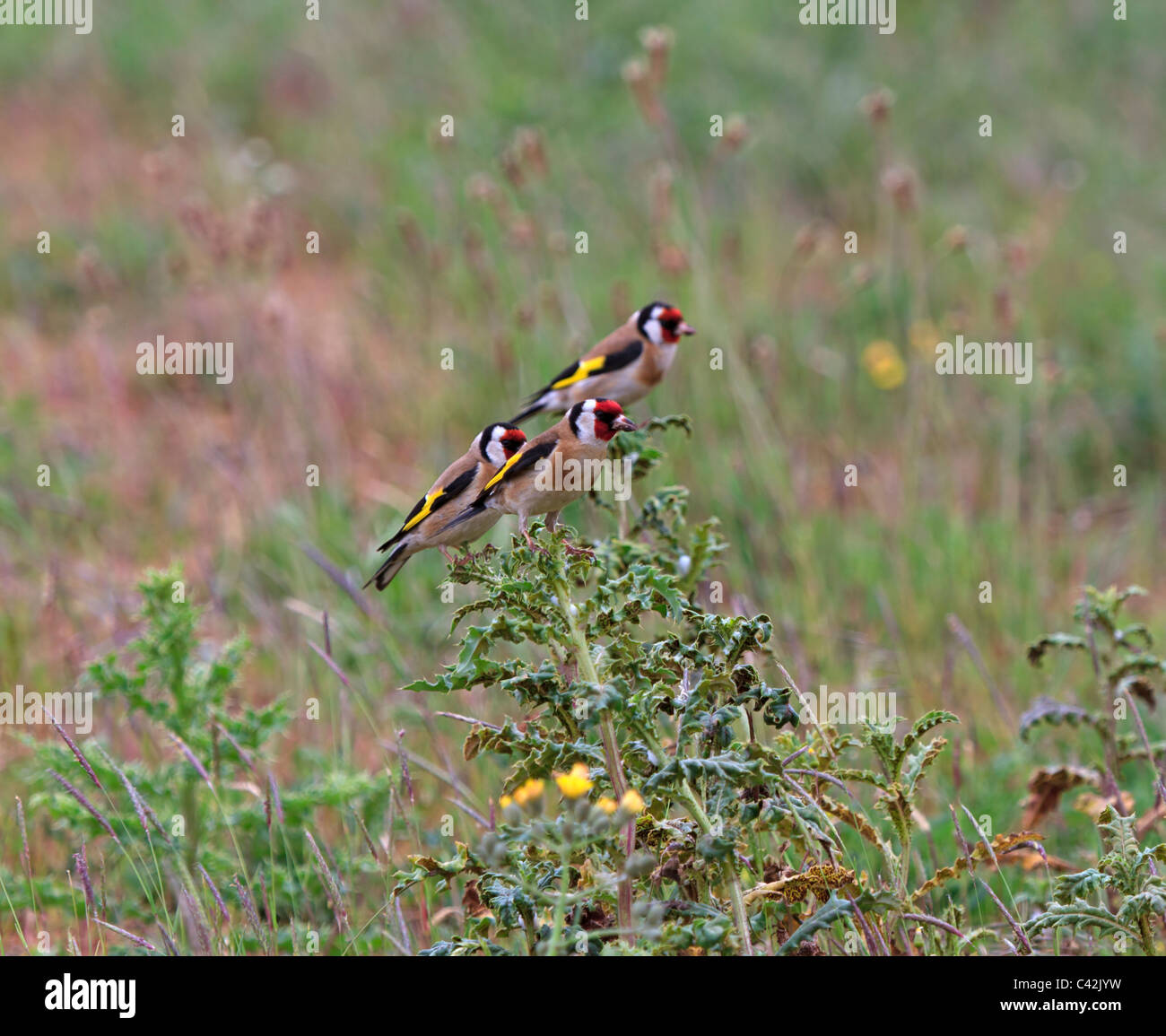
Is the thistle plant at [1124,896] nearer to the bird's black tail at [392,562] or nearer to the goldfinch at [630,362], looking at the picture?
the bird's black tail at [392,562]

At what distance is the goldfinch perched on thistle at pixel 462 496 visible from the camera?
3.06 metres

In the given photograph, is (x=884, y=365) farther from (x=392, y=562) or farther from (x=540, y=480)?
(x=540, y=480)

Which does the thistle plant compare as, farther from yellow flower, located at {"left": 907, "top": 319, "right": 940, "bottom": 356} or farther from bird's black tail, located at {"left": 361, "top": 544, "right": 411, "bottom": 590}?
yellow flower, located at {"left": 907, "top": 319, "right": 940, "bottom": 356}

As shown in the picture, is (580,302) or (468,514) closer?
(468,514)

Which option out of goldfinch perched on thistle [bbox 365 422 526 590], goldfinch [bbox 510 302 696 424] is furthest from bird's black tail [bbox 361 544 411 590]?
goldfinch [bbox 510 302 696 424]

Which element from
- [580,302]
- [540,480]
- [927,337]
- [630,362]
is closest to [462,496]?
[540,480]

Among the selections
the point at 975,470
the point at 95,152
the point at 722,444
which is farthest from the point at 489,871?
the point at 95,152

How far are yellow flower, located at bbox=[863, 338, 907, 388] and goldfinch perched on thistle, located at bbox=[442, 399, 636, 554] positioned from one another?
455 cm

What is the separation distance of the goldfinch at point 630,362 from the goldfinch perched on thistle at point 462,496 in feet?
4.05

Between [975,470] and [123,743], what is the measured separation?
169 inches

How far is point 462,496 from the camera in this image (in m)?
3.11

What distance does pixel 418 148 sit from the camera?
9.52 meters

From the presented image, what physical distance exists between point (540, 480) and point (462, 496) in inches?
10.6

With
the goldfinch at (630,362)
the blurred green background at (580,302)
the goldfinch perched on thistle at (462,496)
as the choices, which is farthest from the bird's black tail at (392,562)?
the goldfinch at (630,362)
